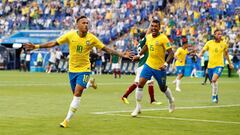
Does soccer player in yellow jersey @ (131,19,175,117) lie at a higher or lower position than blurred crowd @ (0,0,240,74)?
lower

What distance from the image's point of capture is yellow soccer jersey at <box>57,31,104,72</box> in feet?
50.9

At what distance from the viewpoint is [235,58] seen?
49.7 metres

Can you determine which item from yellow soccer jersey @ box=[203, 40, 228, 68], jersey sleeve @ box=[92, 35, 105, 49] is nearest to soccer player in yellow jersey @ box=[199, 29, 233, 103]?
yellow soccer jersey @ box=[203, 40, 228, 68]

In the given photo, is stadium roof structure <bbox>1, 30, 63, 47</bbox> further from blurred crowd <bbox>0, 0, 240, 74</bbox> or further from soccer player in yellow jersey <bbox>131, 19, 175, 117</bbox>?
soccer player in yellow jersey <bbox>131, 19, 175, 117</bbox>

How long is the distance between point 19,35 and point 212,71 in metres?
39.9

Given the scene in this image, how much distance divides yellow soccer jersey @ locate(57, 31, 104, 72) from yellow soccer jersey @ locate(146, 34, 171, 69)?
3.01m

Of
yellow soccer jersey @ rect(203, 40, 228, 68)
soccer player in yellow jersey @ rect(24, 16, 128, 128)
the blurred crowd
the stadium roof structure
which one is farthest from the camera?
the stadium roof structure

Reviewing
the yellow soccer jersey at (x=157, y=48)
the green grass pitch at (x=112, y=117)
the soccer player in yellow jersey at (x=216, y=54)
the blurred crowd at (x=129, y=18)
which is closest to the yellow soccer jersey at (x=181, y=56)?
the green grass pitch at (x=112, y=117)

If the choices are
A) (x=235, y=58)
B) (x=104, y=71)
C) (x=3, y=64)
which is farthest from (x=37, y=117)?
(x=3, y=64)

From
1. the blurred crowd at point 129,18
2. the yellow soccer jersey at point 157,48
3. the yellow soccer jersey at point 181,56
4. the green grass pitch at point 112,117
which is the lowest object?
the green grass pitch at point 112,117

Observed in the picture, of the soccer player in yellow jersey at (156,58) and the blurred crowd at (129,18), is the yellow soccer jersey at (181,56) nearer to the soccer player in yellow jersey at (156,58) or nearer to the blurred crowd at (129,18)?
the blurred crowd at (129,18)

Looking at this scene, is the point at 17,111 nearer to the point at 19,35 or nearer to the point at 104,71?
the point at 104,71

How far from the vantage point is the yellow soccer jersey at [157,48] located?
18219mm

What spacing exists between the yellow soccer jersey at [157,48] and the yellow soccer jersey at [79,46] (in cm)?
301
